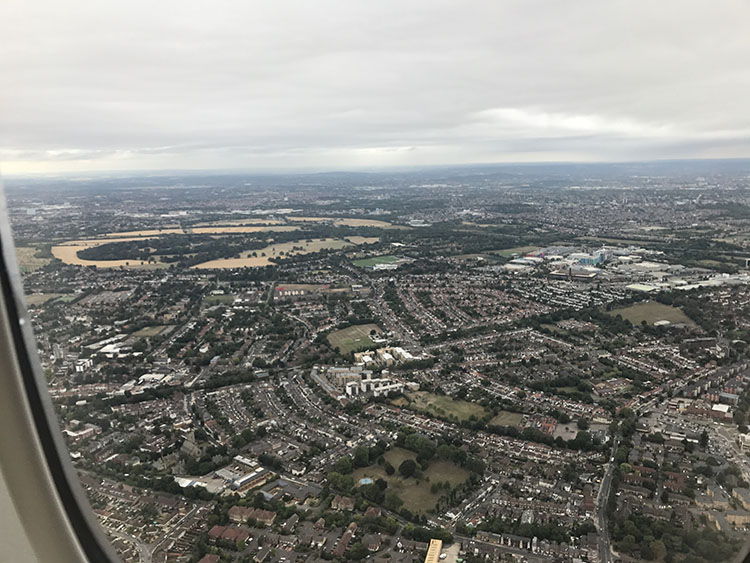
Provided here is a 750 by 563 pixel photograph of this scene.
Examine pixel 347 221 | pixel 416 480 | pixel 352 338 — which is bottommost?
pixel 352 338

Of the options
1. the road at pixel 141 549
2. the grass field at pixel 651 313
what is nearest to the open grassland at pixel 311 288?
the grass field at pixel 651 313

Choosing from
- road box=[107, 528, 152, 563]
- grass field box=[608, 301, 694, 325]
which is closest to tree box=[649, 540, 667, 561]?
road box=[107, 528, 152, 563]

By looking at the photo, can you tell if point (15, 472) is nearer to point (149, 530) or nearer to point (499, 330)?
point (149, 530)

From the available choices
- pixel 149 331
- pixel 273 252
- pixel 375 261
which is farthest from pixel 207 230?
pixel 149 331

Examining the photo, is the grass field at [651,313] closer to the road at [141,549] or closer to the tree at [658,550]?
the tree at [658,550]

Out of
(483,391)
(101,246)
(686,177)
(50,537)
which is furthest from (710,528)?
(686,177)

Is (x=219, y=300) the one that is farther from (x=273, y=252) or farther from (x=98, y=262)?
(x=273, y=252)

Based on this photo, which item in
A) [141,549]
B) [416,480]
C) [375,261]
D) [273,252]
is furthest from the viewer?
[273,252]
